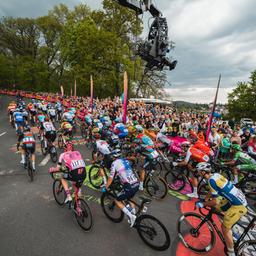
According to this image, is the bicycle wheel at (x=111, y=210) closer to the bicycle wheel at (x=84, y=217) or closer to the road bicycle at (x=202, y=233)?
the bicycle wheel at (x=84, y=217)

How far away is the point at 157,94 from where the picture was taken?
37.8 meters

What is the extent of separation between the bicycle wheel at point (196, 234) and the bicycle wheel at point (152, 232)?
18.8 inches

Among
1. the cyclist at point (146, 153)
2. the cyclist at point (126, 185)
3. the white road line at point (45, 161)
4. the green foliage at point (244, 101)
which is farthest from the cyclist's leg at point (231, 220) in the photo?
the green foliage at point (244, 101)

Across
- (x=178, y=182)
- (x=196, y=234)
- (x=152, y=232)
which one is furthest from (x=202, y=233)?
(x=178, y=182)

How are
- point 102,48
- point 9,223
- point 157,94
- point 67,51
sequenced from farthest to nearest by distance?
1. point 157,94
2. point 67,51
3. point 102,48
4. point 9,223

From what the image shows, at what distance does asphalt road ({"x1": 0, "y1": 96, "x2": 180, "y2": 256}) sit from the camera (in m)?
3.61

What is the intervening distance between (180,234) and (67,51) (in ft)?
118

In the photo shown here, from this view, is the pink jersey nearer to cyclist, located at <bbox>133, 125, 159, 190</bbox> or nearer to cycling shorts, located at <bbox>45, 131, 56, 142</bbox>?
cyclist, located at <bbox>133, 125, 159, 190</bbox>

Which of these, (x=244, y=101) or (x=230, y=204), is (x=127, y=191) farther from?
(x=244, y=101)

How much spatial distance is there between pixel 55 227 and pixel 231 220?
366 cm

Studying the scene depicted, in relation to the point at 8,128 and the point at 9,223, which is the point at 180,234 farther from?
the point at 8,128

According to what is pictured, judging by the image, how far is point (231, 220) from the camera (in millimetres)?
3301

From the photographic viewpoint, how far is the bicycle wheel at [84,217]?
4.13m

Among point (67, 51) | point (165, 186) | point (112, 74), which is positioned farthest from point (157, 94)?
point (165, 186)
